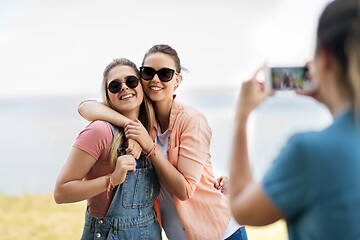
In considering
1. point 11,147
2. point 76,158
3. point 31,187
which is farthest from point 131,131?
point 11,147

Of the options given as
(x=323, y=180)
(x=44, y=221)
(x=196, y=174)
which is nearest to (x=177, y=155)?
(x=196, y=174)

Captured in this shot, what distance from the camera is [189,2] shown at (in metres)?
9.03

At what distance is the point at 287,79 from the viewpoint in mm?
919

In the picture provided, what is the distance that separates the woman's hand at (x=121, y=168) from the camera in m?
1.30

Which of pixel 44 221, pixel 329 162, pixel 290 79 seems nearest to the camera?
pixel 329 162

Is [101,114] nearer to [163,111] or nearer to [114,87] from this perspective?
[114,87]

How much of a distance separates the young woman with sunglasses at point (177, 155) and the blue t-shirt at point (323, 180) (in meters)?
0.73

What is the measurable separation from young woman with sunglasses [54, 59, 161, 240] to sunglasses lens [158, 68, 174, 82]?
11cm

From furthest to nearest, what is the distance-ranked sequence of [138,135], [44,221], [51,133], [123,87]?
[51,133], [44,221], [123,87], [138,135]

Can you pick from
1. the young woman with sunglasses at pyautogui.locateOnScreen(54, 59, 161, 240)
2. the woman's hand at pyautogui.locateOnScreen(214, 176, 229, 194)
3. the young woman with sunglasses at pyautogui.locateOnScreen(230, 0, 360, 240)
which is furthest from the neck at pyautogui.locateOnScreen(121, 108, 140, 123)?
the young woman with sunglasses at pyautogui.locateOnScreen(230, 0, 360, 240)

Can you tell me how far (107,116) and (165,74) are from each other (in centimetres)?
36

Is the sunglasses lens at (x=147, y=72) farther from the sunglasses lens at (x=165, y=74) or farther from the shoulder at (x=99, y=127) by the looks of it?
the shoulder at (x=99, y=127)

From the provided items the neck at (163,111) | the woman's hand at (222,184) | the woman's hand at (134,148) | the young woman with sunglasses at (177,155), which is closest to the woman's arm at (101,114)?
the young woman with sunglasses at (177,155)

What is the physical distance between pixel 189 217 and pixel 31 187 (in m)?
3.96
